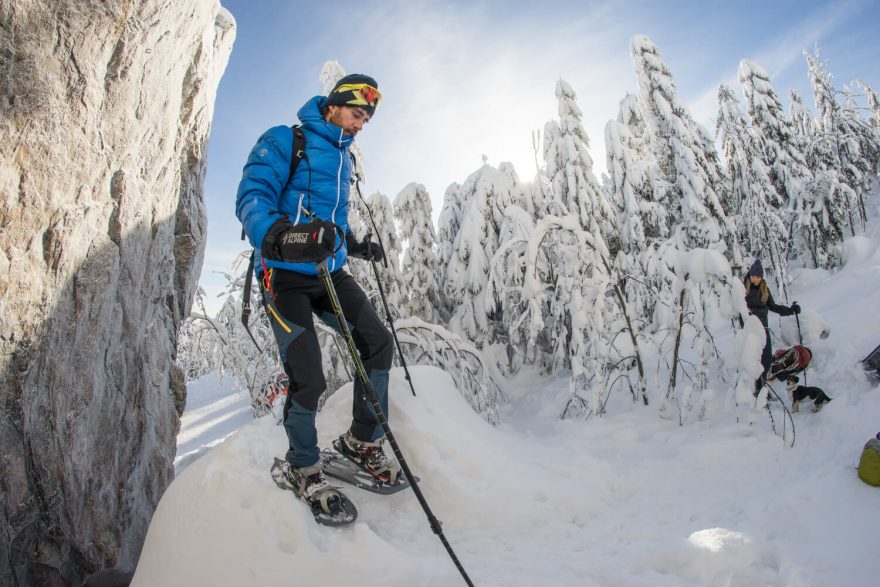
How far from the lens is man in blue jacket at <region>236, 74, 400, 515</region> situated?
2592mm

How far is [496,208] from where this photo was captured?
42.0 feet

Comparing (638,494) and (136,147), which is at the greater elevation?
(136,147)

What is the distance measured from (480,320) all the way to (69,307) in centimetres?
1070

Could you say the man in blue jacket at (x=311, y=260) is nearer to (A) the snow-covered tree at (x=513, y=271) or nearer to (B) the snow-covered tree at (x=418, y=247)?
(A) the snow-covered tree at (x=513, y=271)

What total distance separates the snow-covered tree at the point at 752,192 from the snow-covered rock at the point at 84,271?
16499 millimetres

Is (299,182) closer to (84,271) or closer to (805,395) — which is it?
(84,271)

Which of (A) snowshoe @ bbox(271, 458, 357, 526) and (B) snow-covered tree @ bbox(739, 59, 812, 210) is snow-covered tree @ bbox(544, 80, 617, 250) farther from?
(B) snow-covered tree @ bbox(739, 59, 812, 210)

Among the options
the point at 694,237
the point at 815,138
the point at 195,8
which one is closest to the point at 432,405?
the point at 195,8

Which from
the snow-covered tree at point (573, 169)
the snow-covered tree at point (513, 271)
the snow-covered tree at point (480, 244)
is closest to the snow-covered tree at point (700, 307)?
the snow-covered tree at point (513, 271)

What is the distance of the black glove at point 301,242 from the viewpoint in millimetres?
2391

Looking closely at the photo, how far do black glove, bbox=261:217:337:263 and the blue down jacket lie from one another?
0.15m

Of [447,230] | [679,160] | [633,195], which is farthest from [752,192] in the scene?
[447,230]

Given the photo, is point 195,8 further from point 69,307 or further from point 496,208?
point 496,208

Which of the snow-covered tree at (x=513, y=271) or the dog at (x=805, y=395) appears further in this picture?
the snow-covered tree at (x=513, y=271)
